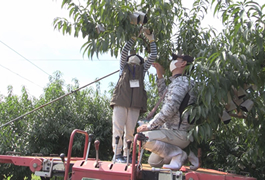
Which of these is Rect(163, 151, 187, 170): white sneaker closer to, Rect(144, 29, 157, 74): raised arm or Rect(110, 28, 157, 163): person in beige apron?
Rect(110, 28, 157, 163): person in beige apron

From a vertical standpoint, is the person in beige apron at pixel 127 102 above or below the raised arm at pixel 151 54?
below

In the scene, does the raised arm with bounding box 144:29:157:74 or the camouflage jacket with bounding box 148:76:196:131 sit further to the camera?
the raised arm with bounding box 144:29:157:74

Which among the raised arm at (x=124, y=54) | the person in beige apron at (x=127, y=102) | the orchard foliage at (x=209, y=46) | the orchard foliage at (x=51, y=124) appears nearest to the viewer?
the orchard foliage at (x=209, y=46)

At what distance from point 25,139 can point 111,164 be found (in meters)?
5.00

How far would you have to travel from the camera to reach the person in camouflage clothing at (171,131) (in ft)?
11.8

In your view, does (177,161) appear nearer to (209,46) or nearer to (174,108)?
(174,108)

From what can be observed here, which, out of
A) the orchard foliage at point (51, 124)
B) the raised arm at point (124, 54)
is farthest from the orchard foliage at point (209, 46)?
the orchard foliage at point (51, 124)

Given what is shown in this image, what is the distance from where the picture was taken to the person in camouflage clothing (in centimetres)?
361

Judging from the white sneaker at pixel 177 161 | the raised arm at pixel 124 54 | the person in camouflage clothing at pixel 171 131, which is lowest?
the white sneaker at pixel 177 161

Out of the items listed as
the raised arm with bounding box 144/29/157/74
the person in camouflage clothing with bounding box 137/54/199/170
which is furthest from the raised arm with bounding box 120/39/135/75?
the person in camouflage clothing with bounding box 137/54/199/170

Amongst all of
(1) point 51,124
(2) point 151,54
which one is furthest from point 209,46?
(1) point 51,124

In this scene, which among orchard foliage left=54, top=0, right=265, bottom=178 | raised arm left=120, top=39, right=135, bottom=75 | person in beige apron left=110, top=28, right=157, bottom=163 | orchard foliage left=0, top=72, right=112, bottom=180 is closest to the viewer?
orchard foliage left=54, top=0, right=265, bottom=178

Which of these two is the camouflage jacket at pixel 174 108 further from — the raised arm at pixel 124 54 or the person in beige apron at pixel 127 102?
the raised arm at pixel 124 54

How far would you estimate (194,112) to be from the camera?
10.9 feet
